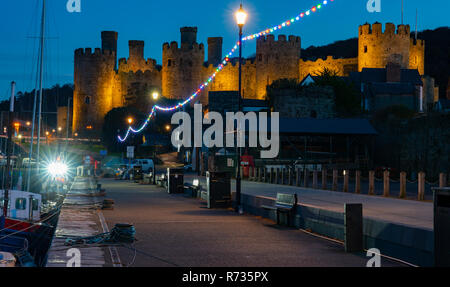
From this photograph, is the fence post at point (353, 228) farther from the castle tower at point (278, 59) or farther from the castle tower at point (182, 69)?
the castle tower at point (182, 69)

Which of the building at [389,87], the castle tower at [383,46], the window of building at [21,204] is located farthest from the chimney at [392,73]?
the window of building at [21,204]

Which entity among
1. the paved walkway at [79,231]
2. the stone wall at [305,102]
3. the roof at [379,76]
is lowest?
the paved walkway at [79,231]

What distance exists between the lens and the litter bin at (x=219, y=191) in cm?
2006

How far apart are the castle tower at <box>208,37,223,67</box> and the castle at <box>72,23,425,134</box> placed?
7243 mm

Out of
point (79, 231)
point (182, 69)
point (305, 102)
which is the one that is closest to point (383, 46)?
point (182, 69)

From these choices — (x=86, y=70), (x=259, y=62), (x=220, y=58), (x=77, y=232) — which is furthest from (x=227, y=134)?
(x=220, y=58)

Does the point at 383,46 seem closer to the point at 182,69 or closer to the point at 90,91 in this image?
the point at 182,69

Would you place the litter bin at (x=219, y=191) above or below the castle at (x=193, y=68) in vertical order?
below

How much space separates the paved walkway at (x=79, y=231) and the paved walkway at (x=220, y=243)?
0.38 m

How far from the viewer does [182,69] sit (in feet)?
324

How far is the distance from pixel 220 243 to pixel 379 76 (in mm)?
70716

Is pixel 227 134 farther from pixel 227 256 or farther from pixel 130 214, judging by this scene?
pixel 227 256

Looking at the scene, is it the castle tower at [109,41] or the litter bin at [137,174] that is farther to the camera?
the castle tower at [109,41]
